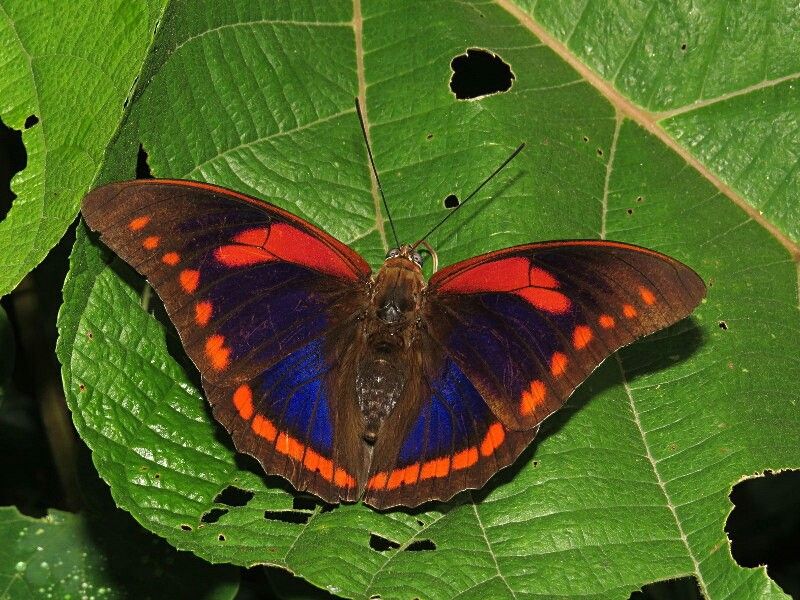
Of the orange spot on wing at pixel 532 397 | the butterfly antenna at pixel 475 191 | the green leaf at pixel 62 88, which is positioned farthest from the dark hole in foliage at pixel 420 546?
the green leaf at pixel 62 88

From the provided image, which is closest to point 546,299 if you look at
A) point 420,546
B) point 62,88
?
point 420,546

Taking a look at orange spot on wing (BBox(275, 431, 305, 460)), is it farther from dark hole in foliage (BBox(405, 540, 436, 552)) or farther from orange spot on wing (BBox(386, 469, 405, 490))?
dark hole in foliage (BBox(405, 540, 436, 552))

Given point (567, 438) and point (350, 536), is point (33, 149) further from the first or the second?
point (567, 438)

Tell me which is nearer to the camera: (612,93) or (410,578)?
(410,578)

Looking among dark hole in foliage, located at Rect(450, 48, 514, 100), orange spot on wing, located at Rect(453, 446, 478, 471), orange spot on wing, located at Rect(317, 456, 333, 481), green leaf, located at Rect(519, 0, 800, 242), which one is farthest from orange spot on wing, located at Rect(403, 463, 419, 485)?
green leaf, located at Rect(519, 0, 800, 242)

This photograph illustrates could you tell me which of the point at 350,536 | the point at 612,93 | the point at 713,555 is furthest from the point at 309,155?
the point at 713,555

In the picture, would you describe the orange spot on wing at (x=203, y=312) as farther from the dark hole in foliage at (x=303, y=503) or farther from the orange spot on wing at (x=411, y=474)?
the orange spot on wing at (x=411, y=474)
